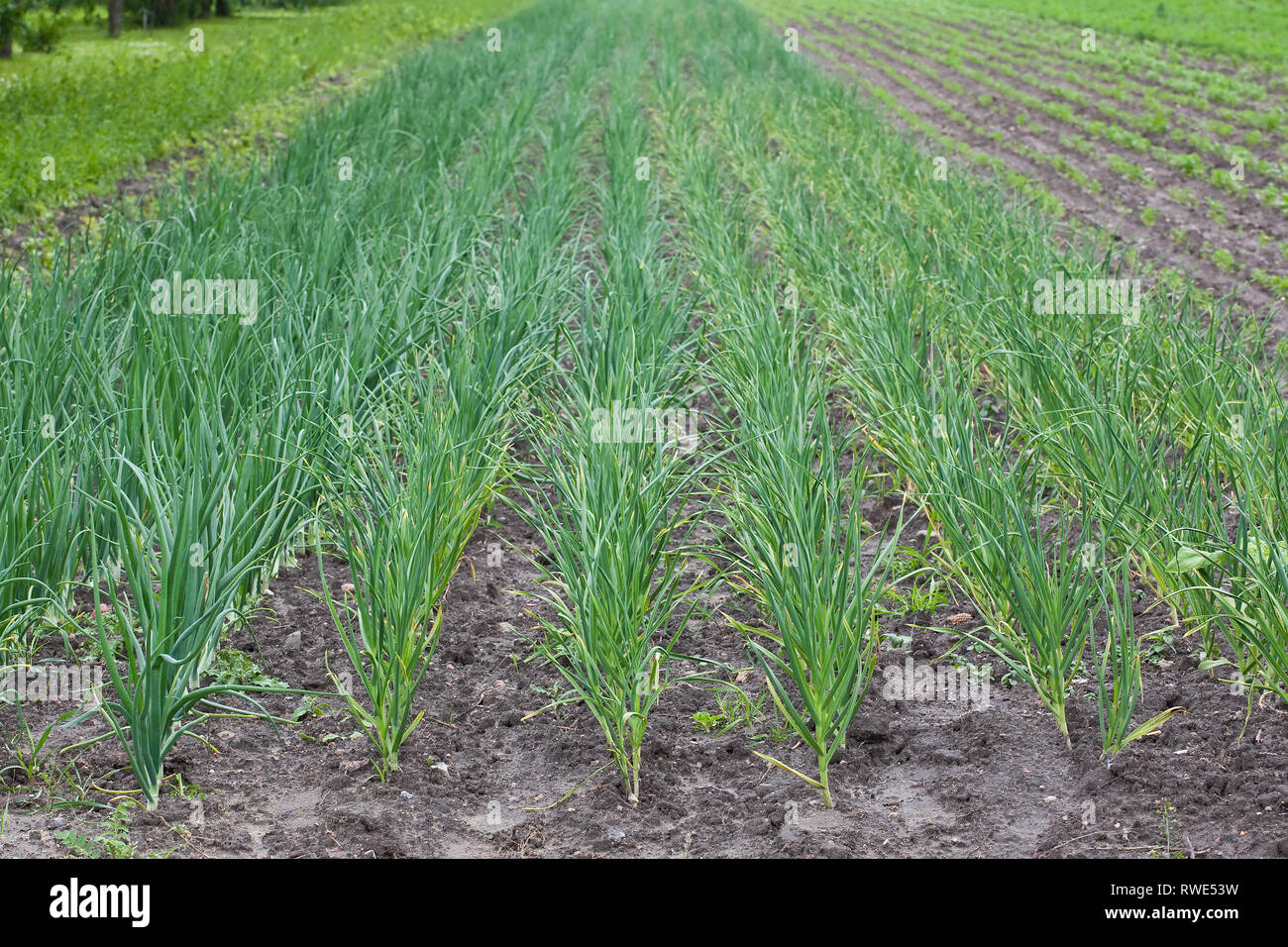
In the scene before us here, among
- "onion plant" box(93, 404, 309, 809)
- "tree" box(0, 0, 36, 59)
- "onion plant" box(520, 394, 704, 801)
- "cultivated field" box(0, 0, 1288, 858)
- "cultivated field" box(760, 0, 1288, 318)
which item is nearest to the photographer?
"onion plant" box(93, 404, 309, 809)

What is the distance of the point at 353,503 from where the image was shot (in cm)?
313

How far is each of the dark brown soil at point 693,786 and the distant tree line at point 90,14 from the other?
27.3ft

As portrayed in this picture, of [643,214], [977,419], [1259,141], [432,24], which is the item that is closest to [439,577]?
[977,419]

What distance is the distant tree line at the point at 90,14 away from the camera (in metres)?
9.72

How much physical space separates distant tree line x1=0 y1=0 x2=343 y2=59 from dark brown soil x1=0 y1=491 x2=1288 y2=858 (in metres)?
8.32

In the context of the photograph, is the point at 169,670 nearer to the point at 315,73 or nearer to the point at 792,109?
the point at 792,109

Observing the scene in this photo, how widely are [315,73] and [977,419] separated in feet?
38.0

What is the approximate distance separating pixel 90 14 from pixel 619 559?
20911mm

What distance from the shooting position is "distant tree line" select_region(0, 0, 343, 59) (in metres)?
9.72

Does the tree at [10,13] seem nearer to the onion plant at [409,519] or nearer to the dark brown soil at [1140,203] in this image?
the onion plant at [409,519]

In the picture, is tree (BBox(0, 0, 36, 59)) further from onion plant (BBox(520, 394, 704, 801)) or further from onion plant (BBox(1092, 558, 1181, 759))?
onion plant (BBox(1092, 558, 1181, 759))

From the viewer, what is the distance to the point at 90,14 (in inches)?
774

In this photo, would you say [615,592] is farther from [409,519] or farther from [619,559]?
[409,519]

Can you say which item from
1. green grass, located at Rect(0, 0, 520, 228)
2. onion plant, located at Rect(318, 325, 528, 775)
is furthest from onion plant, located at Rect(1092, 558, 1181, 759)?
green grass, located at Rect(0, 0, 520, 228)
